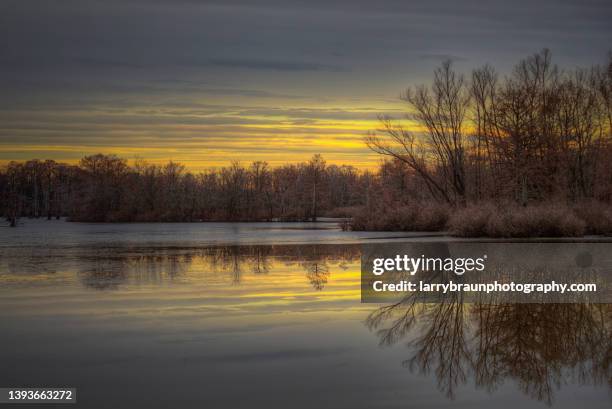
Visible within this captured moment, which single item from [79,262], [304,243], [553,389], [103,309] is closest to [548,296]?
[553,389]

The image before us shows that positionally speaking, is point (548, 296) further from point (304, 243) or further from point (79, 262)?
point (304, 243)

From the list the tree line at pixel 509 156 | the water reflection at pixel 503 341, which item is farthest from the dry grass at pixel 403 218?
the water reflection at pixel 503 341

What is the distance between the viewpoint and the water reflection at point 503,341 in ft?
27.2

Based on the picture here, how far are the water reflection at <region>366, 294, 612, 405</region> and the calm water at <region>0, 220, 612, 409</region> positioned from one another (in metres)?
0.02

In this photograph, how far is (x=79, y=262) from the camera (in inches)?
891

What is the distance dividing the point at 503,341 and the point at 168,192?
8716 cm

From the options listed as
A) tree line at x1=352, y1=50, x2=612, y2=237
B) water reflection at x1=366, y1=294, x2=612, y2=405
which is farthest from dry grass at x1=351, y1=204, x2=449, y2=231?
water reflection at x1=366, y1=294, x2=612, y2=405

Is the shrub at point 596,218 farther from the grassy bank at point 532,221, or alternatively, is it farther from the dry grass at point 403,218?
the dry grass at point 403,218

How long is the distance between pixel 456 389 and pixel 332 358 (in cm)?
188

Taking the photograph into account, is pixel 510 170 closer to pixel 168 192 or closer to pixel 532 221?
pixel 532 221
